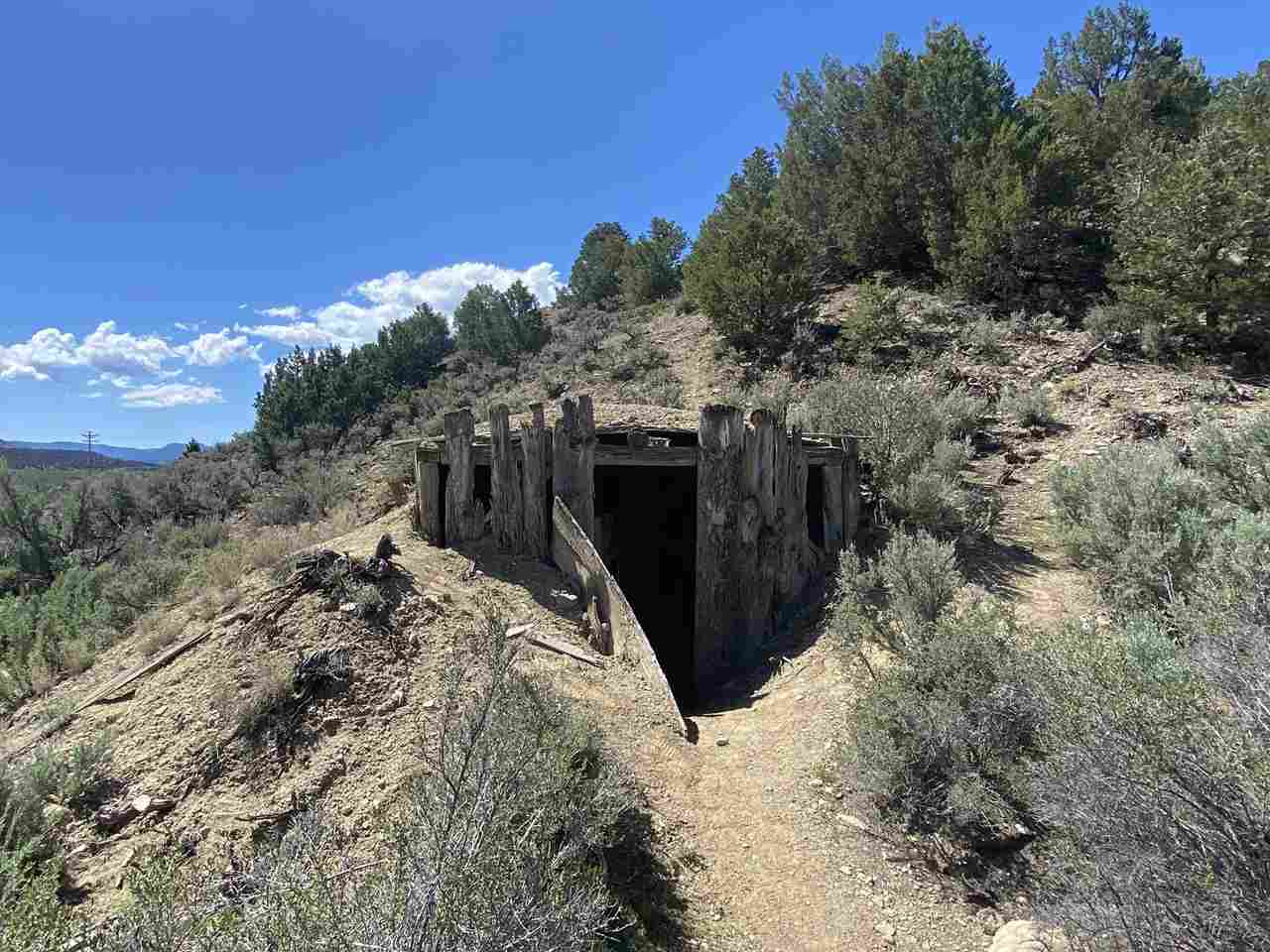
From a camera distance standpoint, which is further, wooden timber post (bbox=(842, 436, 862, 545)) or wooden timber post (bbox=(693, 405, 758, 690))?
wooden timber post (bbox=(842, 436, 862, 545))

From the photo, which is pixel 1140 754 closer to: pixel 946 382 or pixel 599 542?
pixel 599 542

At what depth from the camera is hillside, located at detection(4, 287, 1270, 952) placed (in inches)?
123

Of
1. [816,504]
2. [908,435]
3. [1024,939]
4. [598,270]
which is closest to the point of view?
[1024,939]

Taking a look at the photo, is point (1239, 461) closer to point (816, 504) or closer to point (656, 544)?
point (816, 504)

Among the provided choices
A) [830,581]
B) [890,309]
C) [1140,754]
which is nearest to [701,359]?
[890,309]

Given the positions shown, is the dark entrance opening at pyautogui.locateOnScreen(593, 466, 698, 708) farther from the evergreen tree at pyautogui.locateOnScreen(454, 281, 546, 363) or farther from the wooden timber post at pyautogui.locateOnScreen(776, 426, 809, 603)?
the evergreen tree at pyautogui.locateOnScreen(454, 281, 546, 363)

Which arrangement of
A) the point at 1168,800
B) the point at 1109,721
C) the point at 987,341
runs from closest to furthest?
the point at 1168,800 < the point at 1109,721 < the point at 987,341

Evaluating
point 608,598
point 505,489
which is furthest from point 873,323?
point 608,598

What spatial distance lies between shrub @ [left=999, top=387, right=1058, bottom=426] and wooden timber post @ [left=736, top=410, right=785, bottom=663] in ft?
16.8

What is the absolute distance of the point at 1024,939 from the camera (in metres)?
2.69

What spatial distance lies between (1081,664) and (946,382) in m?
9.51

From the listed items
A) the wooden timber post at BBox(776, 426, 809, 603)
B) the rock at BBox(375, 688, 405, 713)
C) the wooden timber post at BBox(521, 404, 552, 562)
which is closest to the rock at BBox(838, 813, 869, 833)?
the rock at BBox(375, 688, 405, 713)

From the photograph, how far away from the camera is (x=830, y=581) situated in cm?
688

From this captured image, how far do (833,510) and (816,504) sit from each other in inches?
31.1
